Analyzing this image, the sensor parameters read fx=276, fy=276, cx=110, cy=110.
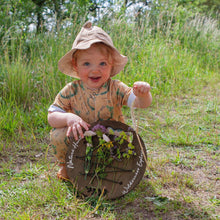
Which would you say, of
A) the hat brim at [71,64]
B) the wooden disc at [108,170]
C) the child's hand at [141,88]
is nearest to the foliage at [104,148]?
the wooden disc at [108,170]

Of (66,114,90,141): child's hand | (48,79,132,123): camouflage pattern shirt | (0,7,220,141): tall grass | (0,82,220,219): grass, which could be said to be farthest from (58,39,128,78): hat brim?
(0,7,220,141): tall grass

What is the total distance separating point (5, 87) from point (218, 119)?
8.96 ft

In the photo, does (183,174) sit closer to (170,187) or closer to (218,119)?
(170,187)

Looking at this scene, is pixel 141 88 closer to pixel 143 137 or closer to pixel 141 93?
pixel 141 93

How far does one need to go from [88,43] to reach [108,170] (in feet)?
3.07

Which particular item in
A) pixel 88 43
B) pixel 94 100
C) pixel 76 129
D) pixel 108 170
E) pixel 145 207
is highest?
pixel 88 43

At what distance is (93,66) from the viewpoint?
2004mm

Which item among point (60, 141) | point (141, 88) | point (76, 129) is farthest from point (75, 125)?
point (141, 88)

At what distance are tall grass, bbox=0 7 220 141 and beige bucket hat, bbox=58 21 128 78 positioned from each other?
44.0 inches

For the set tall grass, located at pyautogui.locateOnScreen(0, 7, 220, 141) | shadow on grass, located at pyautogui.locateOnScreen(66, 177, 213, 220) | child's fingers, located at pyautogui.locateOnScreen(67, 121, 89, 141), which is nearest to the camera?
shadow on grass, located at pyautogui.locateOnScreen(66, 177, 213, 220)

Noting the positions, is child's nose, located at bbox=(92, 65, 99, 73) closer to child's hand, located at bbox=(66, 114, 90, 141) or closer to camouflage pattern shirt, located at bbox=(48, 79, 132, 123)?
camouflage pattern shirt, located at bbox=(48, 79, 132, 123)

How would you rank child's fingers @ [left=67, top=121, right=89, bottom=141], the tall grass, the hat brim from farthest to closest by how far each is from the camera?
the tall grass → the hat brim → child's fingers @ [left=67, top=121, right=89, bottom=141]

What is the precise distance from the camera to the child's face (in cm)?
199

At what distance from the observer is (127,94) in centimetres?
211
